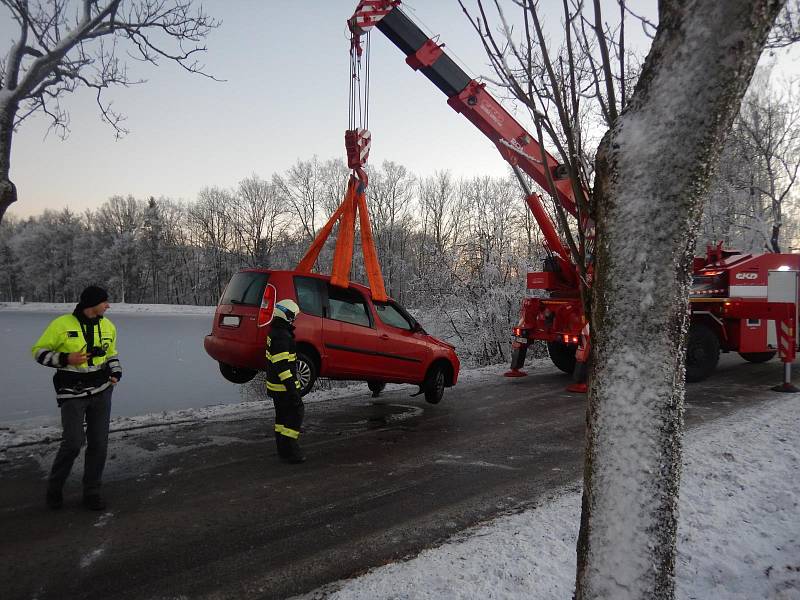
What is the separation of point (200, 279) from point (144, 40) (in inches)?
2367

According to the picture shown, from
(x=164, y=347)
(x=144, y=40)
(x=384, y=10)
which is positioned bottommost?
(x=164, y=347)

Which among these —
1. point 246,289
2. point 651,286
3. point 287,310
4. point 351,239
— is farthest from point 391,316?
point 651,286

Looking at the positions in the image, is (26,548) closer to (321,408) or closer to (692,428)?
(321,408)

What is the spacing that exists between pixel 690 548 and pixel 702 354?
7694mm

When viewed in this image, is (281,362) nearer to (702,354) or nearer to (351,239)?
(351,239)

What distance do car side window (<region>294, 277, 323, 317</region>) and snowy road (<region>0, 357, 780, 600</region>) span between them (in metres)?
1.53

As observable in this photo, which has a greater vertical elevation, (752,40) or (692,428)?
(752,40)

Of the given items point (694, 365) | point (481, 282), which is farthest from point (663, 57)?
point (481, 282)

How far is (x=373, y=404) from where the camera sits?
8.03 metres

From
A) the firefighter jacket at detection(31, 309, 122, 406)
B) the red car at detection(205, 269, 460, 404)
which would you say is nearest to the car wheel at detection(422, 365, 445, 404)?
the red car at detection(205, 269, 460, 404)

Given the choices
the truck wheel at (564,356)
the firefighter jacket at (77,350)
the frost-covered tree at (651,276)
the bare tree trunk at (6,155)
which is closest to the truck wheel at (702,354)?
the truck wheel at (564,356)

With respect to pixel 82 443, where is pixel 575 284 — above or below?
above

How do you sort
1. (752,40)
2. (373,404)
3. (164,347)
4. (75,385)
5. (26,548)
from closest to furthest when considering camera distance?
(752,40)
(26,548)
(75,385)
(373,404)
(164,347)

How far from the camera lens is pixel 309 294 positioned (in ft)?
23.2
